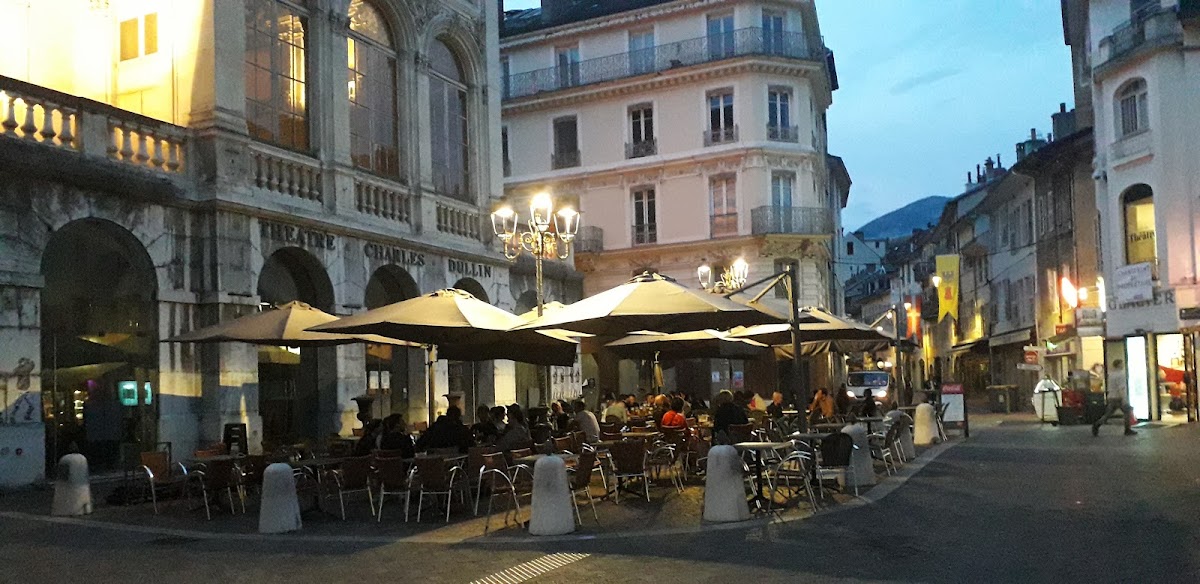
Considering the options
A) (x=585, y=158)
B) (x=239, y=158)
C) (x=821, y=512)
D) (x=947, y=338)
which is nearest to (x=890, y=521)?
(x=821, y=512)

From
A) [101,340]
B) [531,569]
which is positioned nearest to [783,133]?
[101,340]

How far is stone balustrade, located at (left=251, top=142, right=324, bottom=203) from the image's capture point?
1753 cm

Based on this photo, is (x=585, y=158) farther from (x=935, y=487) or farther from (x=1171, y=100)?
(x=935, y=487)

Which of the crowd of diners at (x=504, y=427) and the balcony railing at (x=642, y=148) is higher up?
the balcony railing at (x=642, y=148)

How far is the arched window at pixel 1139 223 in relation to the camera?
3000 cm

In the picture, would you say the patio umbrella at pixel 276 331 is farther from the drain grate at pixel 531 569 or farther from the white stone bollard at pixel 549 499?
the drain grate at pixel 531 569

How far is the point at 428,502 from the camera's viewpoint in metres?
13.0

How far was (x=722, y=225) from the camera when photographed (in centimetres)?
3872

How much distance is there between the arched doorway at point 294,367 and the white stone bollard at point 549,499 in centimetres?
906

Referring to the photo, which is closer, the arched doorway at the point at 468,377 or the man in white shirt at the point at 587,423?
the man in white shirt at the point at 587,423

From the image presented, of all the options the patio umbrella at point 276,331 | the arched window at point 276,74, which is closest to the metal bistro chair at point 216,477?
the patio umbrella at point 276,331

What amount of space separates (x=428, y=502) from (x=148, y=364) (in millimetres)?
5524

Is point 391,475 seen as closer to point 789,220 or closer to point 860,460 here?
point 860,460

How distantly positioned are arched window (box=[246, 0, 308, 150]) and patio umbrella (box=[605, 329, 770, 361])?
6635 millimetres
